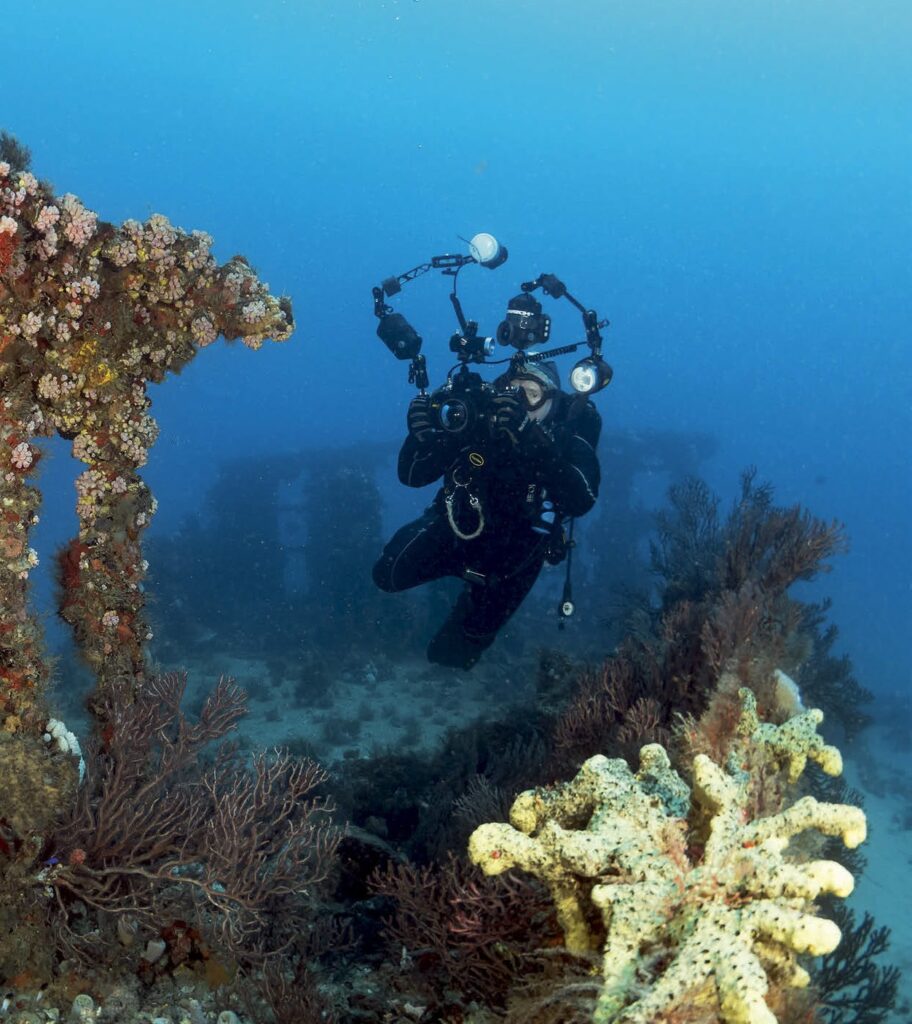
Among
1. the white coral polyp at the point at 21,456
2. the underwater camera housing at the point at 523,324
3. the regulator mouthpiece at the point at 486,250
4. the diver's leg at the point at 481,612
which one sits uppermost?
the regulator mouthpiece at the point at 486,250

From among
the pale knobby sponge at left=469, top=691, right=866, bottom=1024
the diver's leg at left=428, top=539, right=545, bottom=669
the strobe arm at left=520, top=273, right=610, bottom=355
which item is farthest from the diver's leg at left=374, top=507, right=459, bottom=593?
the pale knobby sponge at left=469, top=691, right=866, bottom=1024

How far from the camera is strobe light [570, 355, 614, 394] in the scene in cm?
731

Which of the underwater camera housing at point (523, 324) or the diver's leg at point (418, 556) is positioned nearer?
the underwater camera housing at point (523, 324)

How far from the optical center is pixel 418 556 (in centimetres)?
862

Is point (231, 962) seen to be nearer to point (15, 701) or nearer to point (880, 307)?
point (15, 701)

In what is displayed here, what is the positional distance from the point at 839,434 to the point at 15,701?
95146 mm

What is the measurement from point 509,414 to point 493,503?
119cm

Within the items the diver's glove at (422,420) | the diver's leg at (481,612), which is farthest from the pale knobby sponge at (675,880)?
the diver's leg at (481,612)

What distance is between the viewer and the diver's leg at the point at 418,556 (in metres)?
8.59

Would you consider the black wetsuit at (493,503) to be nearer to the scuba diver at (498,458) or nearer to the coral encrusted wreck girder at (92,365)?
the scuba diver at (498,458)

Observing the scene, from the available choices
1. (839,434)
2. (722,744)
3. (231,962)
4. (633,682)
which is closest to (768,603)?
(633,682)

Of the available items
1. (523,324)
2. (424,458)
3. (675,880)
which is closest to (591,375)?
(523,324)

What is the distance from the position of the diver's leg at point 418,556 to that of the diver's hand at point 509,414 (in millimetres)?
1689

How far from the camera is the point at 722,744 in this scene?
10.7 feet
